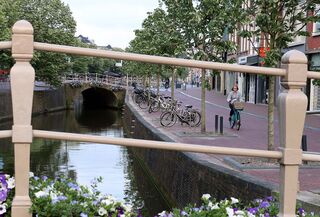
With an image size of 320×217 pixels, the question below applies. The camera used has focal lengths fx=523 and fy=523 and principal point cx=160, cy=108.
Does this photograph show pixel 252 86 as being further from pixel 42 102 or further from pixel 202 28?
pixel 202 28

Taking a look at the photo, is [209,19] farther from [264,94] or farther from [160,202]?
[264,94]

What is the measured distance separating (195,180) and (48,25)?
1386 inches

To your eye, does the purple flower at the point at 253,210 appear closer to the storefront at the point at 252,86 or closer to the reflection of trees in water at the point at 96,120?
the reflection of trees in water at the point at 96,120

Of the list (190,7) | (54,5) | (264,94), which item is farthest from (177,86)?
(190,7)

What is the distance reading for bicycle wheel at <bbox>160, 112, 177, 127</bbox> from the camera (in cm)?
1909

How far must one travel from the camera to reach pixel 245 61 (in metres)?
42.4

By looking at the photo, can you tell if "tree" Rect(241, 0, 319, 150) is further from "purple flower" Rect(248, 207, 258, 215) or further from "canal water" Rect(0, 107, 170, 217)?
"purple flower" Rect(248, 207, 258, 215)

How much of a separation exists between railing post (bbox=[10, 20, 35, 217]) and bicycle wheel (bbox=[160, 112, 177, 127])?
53.1 feet

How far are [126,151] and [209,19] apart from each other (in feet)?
25.2

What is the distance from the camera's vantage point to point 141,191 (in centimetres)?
1386

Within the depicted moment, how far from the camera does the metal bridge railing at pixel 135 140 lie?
2689 mm

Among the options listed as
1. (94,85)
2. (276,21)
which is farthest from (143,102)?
(276,21)

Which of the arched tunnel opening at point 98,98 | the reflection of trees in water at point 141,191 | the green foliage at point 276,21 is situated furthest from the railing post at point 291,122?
the arched tunnel opening at point 98,98

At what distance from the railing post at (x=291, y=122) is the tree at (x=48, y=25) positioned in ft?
115
